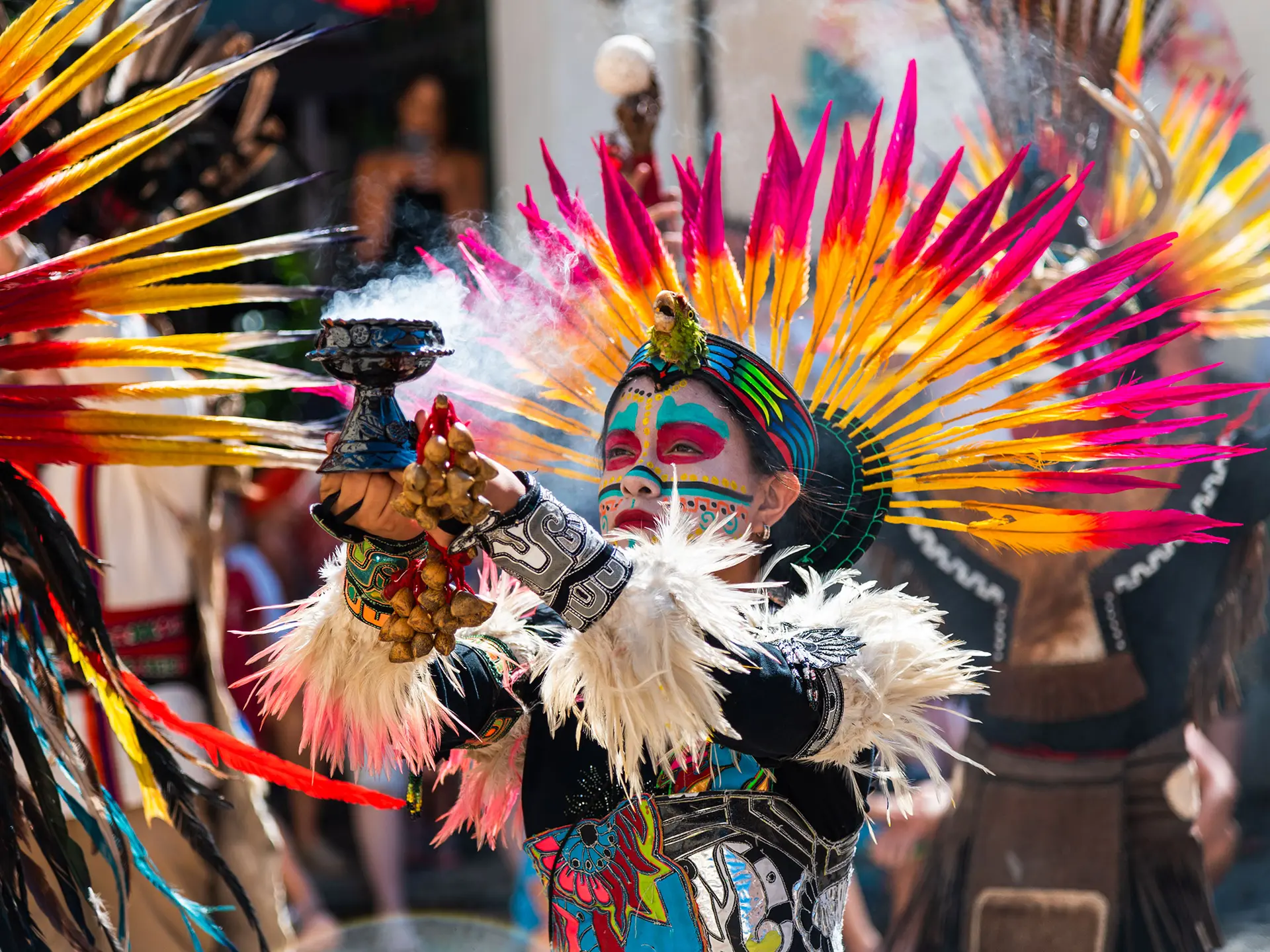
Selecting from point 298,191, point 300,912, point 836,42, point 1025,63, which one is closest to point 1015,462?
point 1025,63

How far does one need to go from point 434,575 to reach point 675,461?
18.5 inches

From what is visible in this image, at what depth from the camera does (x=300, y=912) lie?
4.93 m

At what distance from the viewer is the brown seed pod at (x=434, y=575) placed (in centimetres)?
160

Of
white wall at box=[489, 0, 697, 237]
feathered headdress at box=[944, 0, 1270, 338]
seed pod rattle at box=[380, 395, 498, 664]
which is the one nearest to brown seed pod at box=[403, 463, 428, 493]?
seed pod rattle at box=[380, 395, 498, 664]

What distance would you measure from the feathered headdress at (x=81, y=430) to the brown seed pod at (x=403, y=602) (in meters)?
0.50

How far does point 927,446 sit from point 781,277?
333 millimetres

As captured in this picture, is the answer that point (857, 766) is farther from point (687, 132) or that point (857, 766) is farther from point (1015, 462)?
point (687, 132)

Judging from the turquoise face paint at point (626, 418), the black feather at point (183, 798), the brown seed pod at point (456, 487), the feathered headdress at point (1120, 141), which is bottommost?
the black feather at point (183, 798)

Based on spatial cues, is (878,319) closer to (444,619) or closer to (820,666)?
(820,666)

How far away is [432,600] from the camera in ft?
5.24

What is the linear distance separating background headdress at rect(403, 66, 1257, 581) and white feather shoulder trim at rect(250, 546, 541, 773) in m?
0.50

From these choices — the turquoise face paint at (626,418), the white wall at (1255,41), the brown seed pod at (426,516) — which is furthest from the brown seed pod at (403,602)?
the white wall at (1255,41)

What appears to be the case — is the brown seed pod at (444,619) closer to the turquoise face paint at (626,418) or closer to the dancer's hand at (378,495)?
the dancer's hand at (378,495)

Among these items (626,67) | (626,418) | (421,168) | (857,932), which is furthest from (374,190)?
(626,418)
